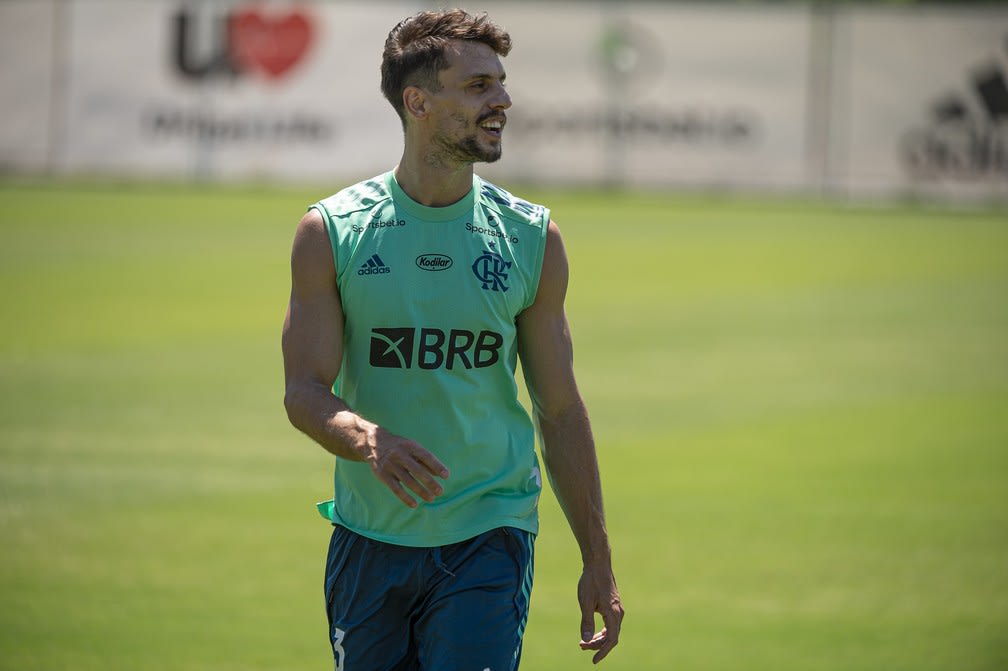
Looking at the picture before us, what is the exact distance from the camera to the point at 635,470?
11.9m

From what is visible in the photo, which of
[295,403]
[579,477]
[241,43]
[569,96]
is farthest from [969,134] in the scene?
[295,403]

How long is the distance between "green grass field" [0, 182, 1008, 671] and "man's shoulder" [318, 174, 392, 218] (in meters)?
3.51

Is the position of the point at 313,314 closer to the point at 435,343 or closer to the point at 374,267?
the point at 374,267

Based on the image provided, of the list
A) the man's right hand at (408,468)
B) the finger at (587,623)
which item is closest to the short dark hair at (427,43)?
the man's right hand at (408,468)

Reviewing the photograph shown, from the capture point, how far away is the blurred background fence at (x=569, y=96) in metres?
40.4

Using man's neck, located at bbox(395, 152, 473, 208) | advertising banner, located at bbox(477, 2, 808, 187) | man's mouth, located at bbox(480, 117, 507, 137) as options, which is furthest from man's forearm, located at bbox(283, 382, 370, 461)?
advertising banner, located at bbox(477, 2, 808, 187)

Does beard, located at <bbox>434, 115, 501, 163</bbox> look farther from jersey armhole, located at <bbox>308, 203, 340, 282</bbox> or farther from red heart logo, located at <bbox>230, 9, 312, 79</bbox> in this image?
red heart logo, located at <bbox>230, 9, 312, 79</bbox>

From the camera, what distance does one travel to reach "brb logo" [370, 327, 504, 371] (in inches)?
175

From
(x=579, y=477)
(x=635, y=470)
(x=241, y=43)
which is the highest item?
(x=241, y=43)

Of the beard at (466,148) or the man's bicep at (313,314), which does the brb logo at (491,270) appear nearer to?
the beard at (466,148)

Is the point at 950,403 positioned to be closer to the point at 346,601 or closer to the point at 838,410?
the point at 838,410

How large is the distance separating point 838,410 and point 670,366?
99.2 inches

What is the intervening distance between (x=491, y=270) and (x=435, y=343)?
289mm

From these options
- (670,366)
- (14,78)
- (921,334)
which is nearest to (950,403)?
(670,366)
